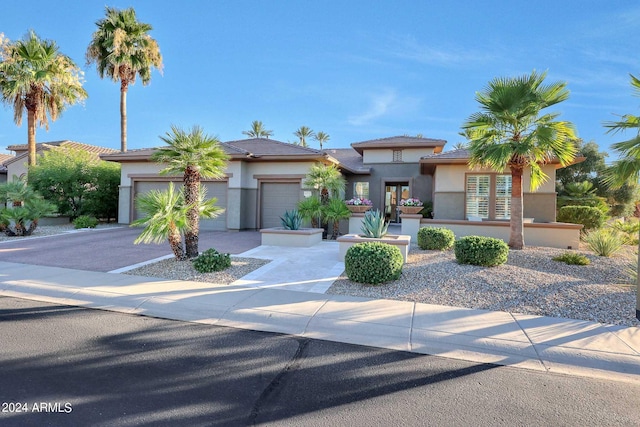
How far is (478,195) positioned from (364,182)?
23.5 ft

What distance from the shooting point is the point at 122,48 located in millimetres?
20719

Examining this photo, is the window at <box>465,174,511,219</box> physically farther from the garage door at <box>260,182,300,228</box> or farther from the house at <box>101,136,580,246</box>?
the garage door at <box>260,182,300,228</box>

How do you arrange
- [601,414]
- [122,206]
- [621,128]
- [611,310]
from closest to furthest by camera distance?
1. [601,414]
2. [611,310]
3. [621,128]
4. [122,206]

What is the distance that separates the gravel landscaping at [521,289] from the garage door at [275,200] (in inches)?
341

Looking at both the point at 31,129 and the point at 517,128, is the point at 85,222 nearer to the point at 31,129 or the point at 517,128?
the point at 31,129

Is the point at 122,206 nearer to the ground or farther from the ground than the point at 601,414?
farther from the ground

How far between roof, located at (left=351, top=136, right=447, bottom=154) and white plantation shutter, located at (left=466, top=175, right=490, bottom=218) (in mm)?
4654

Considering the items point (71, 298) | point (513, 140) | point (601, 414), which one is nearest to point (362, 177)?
point (513, 140)

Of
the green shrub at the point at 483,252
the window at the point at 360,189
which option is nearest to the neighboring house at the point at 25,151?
the window at the point at 360,189

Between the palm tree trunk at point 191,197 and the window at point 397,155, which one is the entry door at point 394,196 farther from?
the palm tree trunk at point 191,197

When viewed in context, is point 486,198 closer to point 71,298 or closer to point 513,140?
point 513,140

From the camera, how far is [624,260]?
9625 millimetres

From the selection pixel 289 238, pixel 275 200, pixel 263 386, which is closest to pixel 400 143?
pixel 275 200

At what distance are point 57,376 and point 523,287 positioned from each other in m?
7.63
